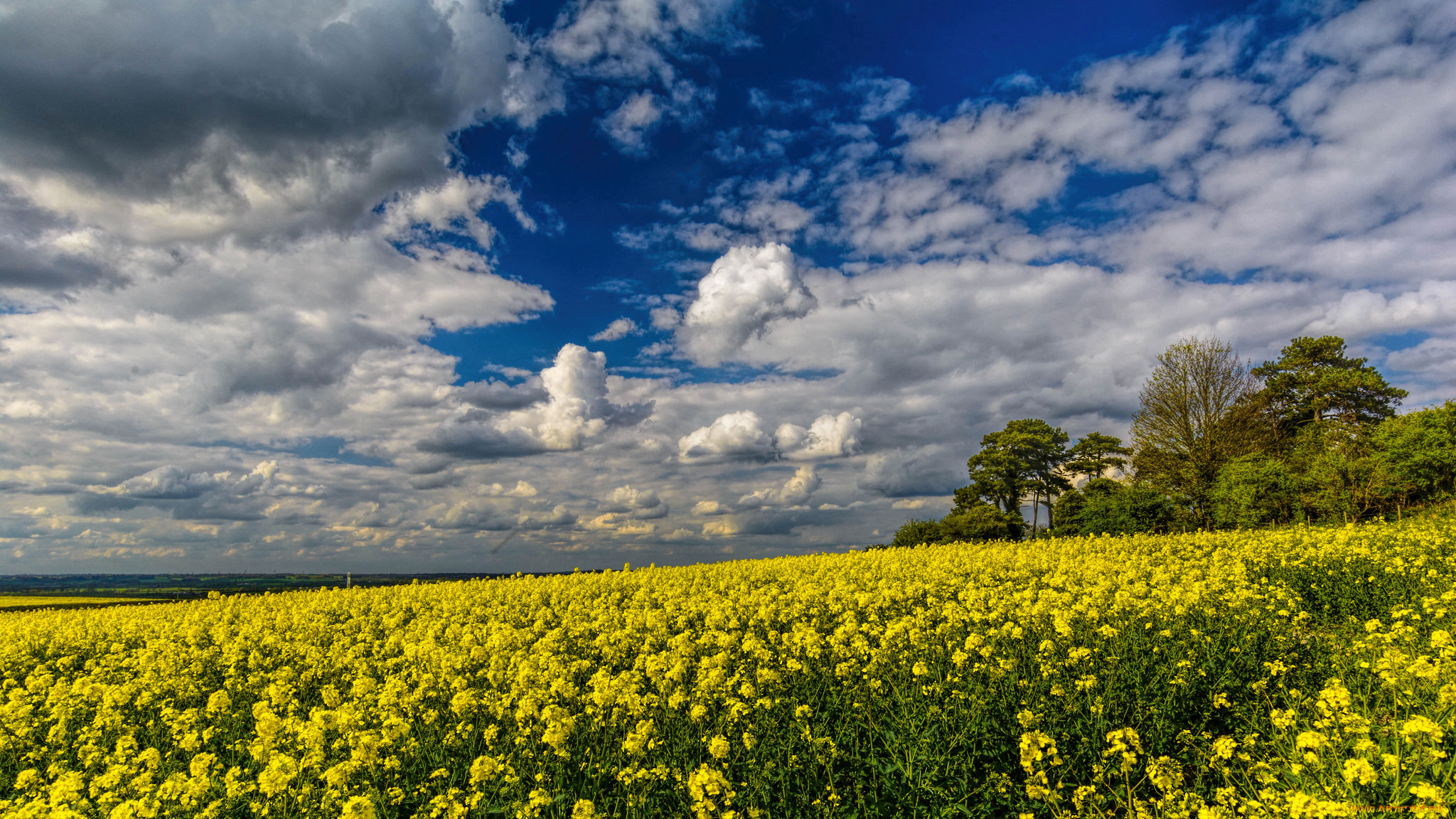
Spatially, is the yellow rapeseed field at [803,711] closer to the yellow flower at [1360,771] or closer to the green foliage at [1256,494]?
the yellow flower at [1360,771]

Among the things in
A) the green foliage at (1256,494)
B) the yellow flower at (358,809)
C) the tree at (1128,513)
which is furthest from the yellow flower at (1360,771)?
the green foliage at (1256,494)

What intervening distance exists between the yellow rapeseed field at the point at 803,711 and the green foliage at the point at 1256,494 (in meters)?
20.6

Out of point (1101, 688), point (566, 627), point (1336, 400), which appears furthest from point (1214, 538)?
point (1336, 400)

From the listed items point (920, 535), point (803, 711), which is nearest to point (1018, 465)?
point (920, 535)

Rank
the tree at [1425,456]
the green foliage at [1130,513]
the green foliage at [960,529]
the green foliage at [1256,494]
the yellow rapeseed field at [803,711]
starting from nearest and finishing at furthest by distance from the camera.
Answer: the yellow rapeseed field at [803,711], the tree at [1425,456], the green foliage at [1256,494], the green foliage at [1130,513], the green foliage at [960,529]

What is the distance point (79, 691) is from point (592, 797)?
7810 mm

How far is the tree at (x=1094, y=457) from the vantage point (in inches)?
1870

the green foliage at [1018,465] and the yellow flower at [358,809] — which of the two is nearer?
the yellow flower at [358,809]

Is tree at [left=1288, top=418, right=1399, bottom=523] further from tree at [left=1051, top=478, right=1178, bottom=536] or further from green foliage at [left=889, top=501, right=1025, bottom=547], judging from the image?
green foliage at [left=889, top=501, right=1025, bottom=547]

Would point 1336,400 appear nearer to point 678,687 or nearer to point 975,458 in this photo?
point 975,458

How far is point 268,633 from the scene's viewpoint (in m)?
11.9

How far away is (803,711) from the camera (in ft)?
18.7

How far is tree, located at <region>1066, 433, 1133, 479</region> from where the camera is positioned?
1870 inches

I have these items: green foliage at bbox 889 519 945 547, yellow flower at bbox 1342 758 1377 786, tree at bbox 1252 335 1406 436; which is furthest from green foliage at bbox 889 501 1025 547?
yellow flower at bbox 1342 758 1377 786
